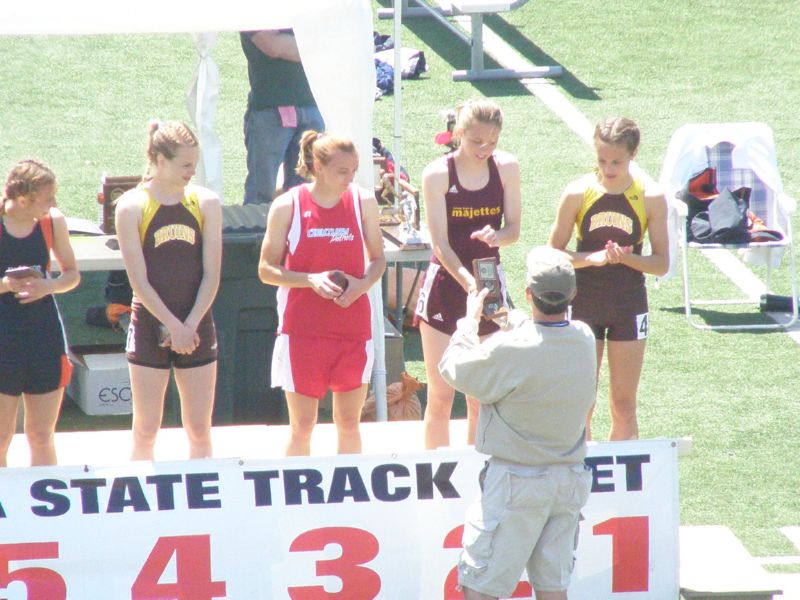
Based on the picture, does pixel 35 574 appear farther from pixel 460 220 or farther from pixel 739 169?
pixel 739 169

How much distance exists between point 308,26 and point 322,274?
5.47 ft

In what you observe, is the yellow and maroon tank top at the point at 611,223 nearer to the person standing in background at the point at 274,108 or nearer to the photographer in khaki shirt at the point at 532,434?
the photographer in khaki shirt at the point at 532,434

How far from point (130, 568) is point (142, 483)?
0.32 meters

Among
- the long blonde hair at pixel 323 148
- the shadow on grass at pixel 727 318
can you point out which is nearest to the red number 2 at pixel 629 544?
the long blonde hair at pixel 323 148

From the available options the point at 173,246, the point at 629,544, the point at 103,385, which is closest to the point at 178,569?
the point at 173,246

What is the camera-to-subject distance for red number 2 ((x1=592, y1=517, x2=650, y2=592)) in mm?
5082

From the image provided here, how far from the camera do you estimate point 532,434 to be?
169 inches

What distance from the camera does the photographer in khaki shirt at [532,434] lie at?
4246mm

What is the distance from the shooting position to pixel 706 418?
23.8 ft

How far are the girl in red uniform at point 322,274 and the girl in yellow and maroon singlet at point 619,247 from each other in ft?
2.72

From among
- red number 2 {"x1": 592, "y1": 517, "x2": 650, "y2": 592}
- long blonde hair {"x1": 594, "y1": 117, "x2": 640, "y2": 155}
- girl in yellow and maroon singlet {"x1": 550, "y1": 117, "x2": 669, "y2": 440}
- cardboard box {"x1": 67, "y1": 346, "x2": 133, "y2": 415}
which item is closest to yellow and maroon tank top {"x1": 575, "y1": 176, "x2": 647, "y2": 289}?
girl in yellow and maroon singlet {"x1": 550, "y1": 117, "x2": 669, "y2": 440}

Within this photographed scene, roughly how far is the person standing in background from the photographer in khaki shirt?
4.46 metres

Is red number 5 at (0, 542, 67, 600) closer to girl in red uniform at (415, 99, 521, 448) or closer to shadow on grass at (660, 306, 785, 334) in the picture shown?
girl in red uniform at (415, 99, 521, 448)

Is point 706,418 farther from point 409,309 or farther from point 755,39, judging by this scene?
point 755,39
